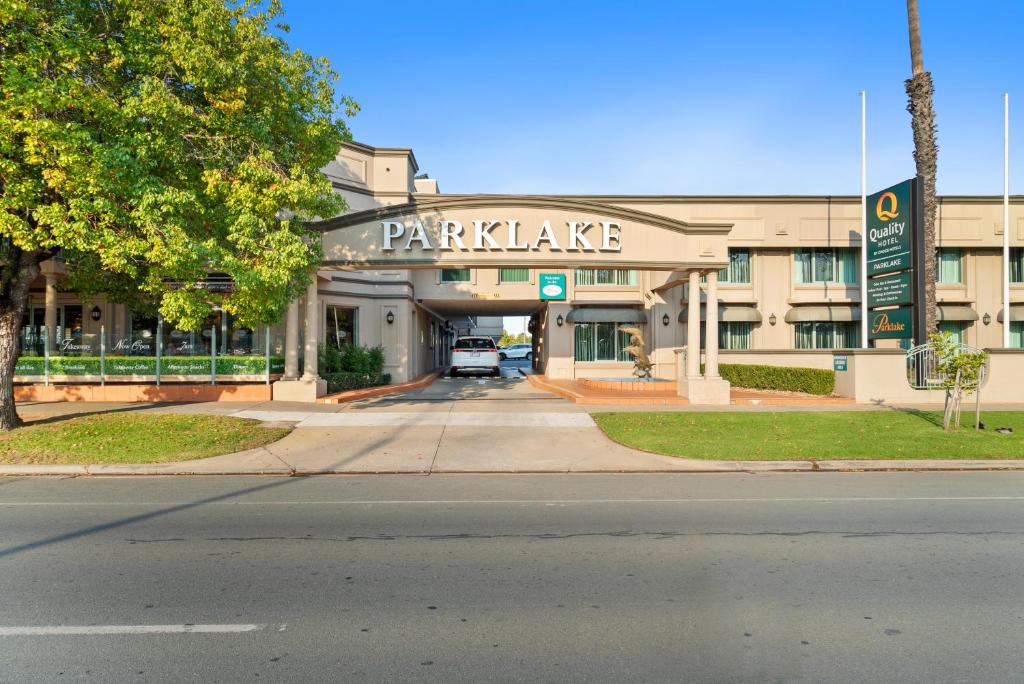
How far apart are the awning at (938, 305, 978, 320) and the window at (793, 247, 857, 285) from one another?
146 inches

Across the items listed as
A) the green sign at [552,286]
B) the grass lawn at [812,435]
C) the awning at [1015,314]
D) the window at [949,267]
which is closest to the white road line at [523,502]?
the grass lawn at [812,435]

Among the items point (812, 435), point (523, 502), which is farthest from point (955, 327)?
point (523, 502)

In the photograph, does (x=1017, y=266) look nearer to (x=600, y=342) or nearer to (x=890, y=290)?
(x=890, y=290)

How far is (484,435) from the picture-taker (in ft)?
41.2

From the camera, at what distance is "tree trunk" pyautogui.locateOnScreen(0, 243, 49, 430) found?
1177 cm

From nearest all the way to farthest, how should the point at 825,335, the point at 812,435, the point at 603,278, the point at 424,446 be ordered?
the point at 424,446, the point at 812,435, the point at 825,335, the point at 603,278

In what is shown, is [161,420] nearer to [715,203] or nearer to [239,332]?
[239,332]

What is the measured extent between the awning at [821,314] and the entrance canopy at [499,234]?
11634mm

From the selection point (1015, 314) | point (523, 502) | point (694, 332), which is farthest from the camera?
point (1015, 314)

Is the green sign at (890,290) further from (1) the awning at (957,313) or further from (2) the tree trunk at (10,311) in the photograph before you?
(2) the tree trunk at (10,311)

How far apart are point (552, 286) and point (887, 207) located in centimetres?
1316

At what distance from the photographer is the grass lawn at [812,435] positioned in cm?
1077

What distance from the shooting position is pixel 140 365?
57.9 feet

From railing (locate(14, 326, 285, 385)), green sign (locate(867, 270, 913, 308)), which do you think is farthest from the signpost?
railing (locate(14, 326, 285, 385))
